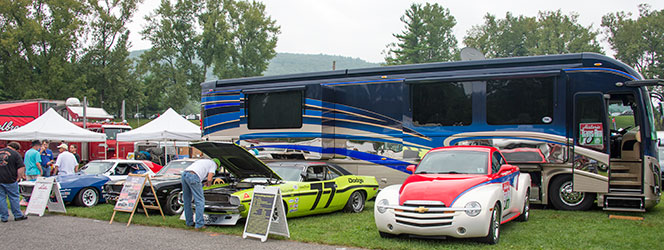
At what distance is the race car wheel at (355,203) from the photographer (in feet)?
36.8

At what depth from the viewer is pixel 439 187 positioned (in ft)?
25.4

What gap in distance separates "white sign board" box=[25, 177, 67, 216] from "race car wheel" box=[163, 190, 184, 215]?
248 centimetres

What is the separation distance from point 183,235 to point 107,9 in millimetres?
39357

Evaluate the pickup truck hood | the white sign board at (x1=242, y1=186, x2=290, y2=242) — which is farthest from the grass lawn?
the pickup truck hood

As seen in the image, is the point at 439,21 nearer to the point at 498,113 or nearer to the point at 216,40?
the point at 216,40

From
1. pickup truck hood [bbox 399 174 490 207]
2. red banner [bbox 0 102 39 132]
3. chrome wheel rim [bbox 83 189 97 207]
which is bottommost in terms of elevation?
chrome wheel rim [bbox 83 189 97 207]

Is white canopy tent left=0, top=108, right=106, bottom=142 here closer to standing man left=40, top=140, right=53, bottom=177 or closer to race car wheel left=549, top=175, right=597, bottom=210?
standing man left=40, top=140, right=53, bottom=177

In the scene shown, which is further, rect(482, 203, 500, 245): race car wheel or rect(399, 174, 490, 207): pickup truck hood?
rect(399, 174, 490, 207): pickup truck hood

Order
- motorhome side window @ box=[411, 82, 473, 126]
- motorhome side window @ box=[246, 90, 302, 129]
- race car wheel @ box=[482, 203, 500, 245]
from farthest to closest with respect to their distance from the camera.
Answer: motorhome side window @ box=[246, 90, 302, 129] → motorhome side window @ box=[411, 82, 473, 126] → race car wheel @ box=[482, 203, 500, 245]

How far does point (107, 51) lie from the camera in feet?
147

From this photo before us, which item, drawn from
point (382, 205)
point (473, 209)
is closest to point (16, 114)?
point (382, 205)

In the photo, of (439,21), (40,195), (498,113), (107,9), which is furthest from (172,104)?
(498,113)

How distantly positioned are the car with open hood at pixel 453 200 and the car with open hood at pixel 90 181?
8.39 metres

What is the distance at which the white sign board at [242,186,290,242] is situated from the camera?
838cm
